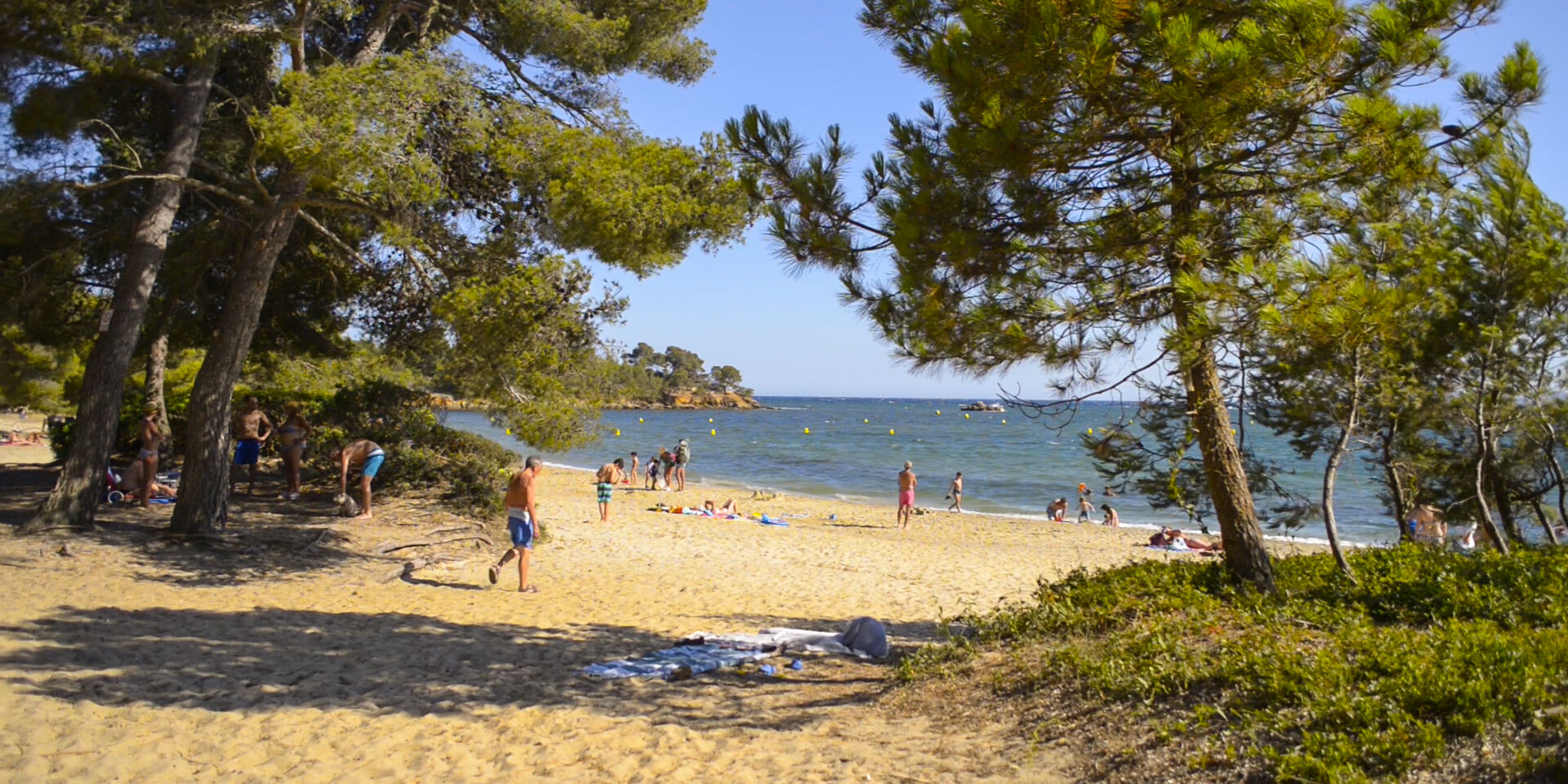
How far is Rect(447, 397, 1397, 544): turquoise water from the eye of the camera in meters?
24.8

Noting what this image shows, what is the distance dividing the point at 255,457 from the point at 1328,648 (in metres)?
12.5

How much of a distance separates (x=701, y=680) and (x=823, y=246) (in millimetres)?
3106

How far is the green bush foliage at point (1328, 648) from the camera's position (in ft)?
11.9

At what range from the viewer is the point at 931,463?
42.9 metres

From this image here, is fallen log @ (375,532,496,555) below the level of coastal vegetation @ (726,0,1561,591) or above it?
below

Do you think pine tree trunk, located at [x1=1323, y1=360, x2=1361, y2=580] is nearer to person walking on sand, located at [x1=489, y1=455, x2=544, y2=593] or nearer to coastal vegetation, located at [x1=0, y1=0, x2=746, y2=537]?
coastal vegetation, located at [x1=0, y1=0, x2=746, y2=537]

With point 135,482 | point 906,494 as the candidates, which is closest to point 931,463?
point 906,494

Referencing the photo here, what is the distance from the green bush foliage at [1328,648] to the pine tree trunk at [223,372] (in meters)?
7.31

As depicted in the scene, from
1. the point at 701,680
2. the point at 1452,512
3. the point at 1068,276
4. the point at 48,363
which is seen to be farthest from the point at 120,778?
the point at 48,363

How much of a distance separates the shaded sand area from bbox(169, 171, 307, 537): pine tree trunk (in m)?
0.44

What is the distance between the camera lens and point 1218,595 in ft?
19.9

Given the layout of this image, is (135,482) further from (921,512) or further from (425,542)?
(921,512)

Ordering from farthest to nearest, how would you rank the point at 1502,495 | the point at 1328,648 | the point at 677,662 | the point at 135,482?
the point at 135,482, the point at 1502,495, the point at 677,662, the point at 1328,648

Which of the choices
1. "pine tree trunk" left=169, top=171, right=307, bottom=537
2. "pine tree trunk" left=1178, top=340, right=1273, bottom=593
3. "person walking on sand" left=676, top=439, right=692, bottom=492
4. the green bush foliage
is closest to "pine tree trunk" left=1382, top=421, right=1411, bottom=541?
the green bush foliage
